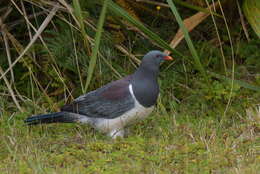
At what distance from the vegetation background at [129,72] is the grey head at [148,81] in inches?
6.0

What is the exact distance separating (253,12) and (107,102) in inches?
69.1

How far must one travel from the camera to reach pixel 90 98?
6.19 meters

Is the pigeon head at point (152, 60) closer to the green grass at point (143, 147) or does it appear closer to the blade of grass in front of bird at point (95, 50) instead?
the green grass at point (143, 147)

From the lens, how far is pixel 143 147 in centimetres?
532

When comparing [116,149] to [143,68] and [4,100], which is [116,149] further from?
[4,100]

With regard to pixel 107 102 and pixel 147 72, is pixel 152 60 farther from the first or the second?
pixel 107 102

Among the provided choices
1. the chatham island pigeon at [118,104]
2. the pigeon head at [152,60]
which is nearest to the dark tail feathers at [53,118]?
the chatham island pigeon at [118,104]

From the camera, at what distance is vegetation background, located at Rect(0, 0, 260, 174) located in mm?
5086

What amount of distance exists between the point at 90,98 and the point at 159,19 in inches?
69.0

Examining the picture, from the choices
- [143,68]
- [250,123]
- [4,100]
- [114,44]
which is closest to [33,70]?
[4,100]

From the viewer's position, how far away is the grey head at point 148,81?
585cm

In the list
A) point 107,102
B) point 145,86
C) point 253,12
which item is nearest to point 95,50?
point 145,86

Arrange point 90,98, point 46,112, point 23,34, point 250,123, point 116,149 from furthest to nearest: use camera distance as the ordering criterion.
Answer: point 23,34, point 46,112, point 90,98, point 250,123, point 116,149

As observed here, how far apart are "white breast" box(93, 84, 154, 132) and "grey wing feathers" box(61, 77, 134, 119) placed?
38mm
